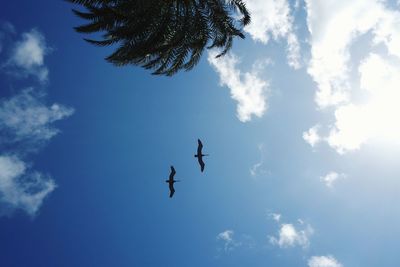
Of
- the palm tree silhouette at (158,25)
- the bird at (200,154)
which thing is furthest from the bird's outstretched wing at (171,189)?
the palm tree silhouette at (158,25)

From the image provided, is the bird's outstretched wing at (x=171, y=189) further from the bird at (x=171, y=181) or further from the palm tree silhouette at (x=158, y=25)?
the palm tree silhouette at (x=158, y=25)

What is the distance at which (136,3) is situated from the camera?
1309 centimetres

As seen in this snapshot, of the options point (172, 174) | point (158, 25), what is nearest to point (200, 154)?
point (172, 174)

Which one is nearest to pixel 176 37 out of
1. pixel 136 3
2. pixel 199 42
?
pixel 199 42

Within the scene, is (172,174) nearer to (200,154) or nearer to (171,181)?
(171,181)

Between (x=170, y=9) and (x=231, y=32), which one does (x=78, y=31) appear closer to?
(x=170, y=9)

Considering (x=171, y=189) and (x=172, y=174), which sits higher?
(x=172, y=174)

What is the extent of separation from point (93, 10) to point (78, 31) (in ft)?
3.85

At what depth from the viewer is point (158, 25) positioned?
13.6 m

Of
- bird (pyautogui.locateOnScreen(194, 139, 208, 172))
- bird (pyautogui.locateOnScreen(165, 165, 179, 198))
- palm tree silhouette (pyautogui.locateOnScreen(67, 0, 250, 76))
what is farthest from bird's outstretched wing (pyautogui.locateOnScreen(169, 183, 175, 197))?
palm tree silhouette (pyautogui.locateOnScreen(67, 0, 250, 76))

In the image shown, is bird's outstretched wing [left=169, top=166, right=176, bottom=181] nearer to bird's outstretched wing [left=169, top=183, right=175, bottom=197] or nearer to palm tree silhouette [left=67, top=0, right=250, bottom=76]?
bird's outstretched wing [left=169, top=183, right=175, bottom=197]

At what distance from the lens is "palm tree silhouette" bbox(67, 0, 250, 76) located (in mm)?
13102

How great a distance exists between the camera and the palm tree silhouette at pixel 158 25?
13.1m

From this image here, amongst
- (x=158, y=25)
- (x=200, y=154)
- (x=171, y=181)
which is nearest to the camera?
(x=158, y=25)
